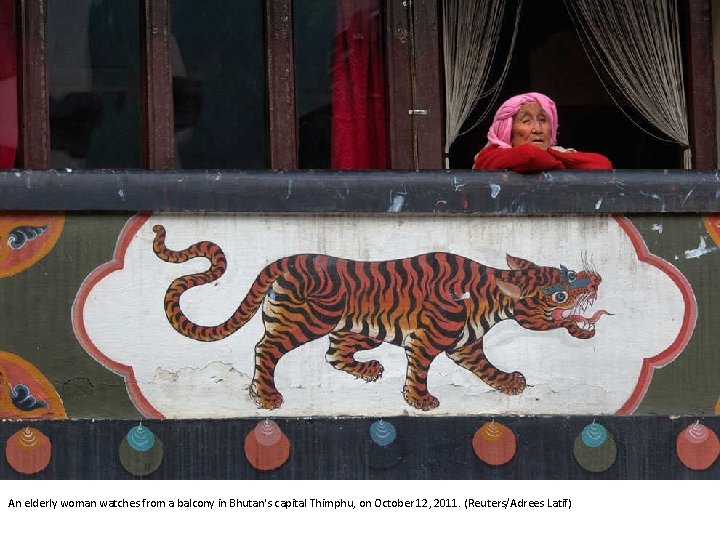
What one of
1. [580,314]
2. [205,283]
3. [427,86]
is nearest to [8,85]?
[205,283]

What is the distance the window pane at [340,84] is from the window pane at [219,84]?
0.67ft

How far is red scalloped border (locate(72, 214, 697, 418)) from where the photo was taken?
9.23m

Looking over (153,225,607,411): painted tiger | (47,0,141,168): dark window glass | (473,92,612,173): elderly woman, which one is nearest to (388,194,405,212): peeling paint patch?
(153,225,607,411): painted tiger

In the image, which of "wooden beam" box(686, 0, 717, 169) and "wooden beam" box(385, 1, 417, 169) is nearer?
"wooden beam" box(385, 1, 417, 169)

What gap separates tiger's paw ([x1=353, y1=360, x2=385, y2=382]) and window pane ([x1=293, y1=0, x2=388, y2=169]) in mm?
1300

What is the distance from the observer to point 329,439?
929 cm

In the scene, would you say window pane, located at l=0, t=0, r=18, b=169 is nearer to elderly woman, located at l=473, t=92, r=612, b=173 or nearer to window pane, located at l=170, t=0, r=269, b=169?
window pane, located at l=170, t=0, r=269, b=169

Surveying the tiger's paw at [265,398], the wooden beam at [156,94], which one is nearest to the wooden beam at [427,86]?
the wooden beam at [156,94]

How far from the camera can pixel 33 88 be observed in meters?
10.1

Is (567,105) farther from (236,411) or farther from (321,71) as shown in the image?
(236,411)

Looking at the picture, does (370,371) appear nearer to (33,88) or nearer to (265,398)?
(265,398)

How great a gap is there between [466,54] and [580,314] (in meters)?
1.74

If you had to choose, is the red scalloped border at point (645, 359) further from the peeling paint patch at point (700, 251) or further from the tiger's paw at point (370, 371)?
the tiger's paw at point (370, 371)

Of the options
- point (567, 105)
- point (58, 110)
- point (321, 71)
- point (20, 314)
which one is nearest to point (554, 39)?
point (567, 105)
